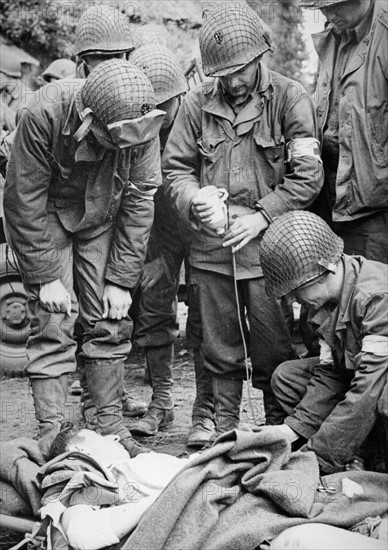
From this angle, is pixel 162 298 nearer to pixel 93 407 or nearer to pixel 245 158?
pixel 93 407

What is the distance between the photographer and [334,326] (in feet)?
13.4

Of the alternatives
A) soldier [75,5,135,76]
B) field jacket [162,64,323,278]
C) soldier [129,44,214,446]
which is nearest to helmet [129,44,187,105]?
soldier [129,44,214,446]

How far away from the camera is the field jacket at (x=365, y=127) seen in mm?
4598

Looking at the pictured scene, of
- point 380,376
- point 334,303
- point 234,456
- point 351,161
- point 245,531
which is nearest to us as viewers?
point 245,531

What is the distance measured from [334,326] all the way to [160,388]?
6.64 feet

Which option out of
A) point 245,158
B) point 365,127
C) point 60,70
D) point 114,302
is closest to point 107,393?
point 114,302

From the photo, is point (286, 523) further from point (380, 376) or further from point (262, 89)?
point (262, 89)

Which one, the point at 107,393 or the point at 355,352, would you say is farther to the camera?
the point at 107,393

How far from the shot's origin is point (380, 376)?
382 cm

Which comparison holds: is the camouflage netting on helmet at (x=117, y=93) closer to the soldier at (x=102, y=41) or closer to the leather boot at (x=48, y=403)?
the soldier at (x=102, y=41)

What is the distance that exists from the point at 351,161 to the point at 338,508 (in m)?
1.92

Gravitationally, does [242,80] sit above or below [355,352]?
above

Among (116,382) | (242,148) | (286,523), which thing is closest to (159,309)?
(116,382)

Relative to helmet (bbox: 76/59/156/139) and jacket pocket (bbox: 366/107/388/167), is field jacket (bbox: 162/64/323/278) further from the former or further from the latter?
helmet (bbox: 76/59/156/139)
